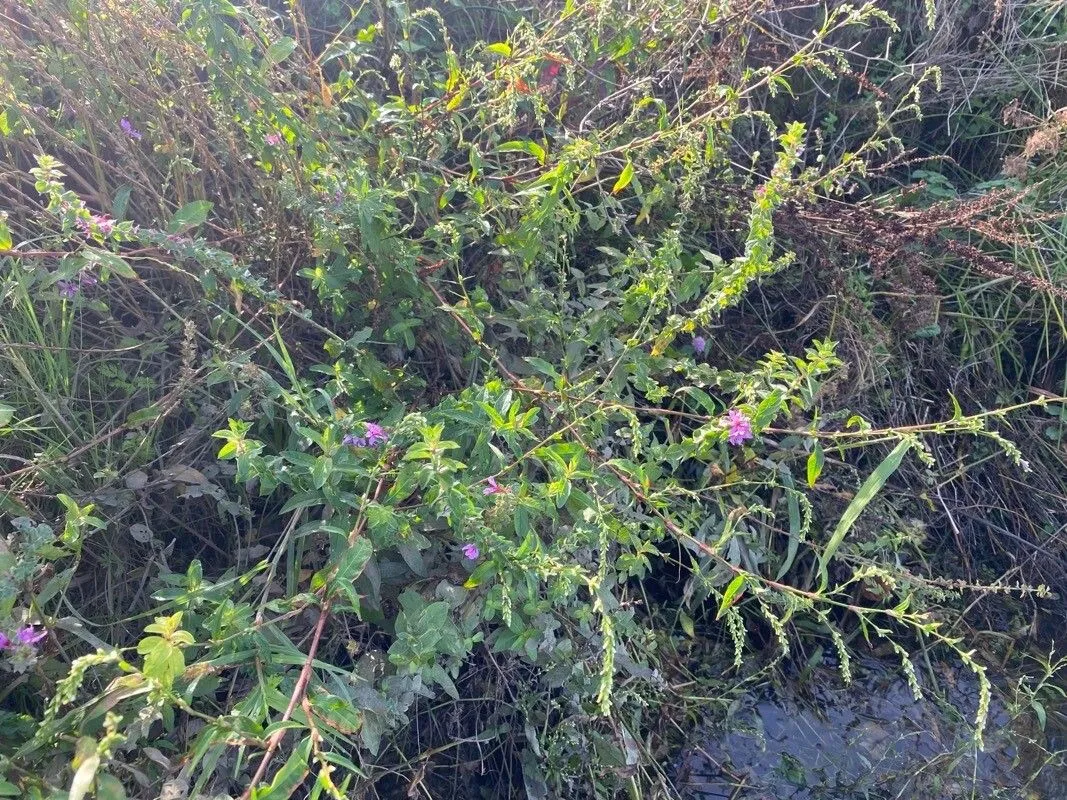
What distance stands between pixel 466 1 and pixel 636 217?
0.89 metres

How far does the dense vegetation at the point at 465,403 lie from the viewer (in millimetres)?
1452

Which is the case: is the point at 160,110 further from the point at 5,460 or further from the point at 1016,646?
the point at 1016,646

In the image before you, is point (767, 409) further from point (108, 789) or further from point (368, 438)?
point (108, 789)

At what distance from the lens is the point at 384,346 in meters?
1.97

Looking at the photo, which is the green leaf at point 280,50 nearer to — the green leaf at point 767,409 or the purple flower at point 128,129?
the purple flower at point 128,129

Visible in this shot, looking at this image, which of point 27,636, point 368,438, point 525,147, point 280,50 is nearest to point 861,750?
point 368,438

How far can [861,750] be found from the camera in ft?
6.95

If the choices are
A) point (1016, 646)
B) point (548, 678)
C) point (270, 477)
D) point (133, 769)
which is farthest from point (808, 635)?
point (133, 769)

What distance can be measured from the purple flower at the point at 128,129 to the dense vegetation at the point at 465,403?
11mm

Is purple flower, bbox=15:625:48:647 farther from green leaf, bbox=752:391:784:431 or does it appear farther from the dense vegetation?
green leaf, bbox=752:391:784:431

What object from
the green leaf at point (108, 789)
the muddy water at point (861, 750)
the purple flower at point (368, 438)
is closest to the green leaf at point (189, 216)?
the purple flower at point (368, 438)

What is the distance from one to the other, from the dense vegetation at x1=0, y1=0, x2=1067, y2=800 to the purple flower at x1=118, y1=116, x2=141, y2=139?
0.04ft

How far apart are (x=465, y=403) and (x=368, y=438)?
0.19 m

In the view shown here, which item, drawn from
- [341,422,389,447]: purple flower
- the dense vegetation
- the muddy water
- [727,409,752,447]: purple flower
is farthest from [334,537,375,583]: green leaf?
the muddy water
